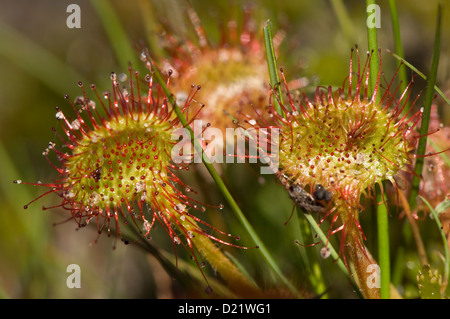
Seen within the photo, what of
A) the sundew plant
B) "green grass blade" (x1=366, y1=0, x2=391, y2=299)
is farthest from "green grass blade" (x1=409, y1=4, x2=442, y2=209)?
"green grass blade" (x1=366, y1=0, x2=391, y2=299)

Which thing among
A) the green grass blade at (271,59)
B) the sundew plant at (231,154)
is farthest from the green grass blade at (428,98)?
the green grass blade at (271,59)

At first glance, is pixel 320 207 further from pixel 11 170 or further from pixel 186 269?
pixel 11 170

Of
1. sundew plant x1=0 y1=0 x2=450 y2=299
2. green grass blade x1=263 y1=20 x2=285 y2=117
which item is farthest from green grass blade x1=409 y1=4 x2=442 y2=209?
green grass blade x1=263 y1=20 x2=285 y2=117

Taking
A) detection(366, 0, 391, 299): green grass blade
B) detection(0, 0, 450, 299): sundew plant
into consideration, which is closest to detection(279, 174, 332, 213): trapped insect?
detection(0, 0, 450, 299): sundew plant

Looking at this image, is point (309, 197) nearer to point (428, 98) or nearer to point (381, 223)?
point (381, 223)

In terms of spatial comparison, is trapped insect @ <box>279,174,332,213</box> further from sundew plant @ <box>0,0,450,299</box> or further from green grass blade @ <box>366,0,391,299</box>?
green grass blade @ <box>366,0,391,299</box>

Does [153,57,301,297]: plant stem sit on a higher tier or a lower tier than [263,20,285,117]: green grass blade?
lower

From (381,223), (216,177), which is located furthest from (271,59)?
(381,223)

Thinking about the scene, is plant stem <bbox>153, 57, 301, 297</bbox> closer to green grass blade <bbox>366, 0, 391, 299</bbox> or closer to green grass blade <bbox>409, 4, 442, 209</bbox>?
green grass blade <bbox>366, 0, 391, 299</bbox>
